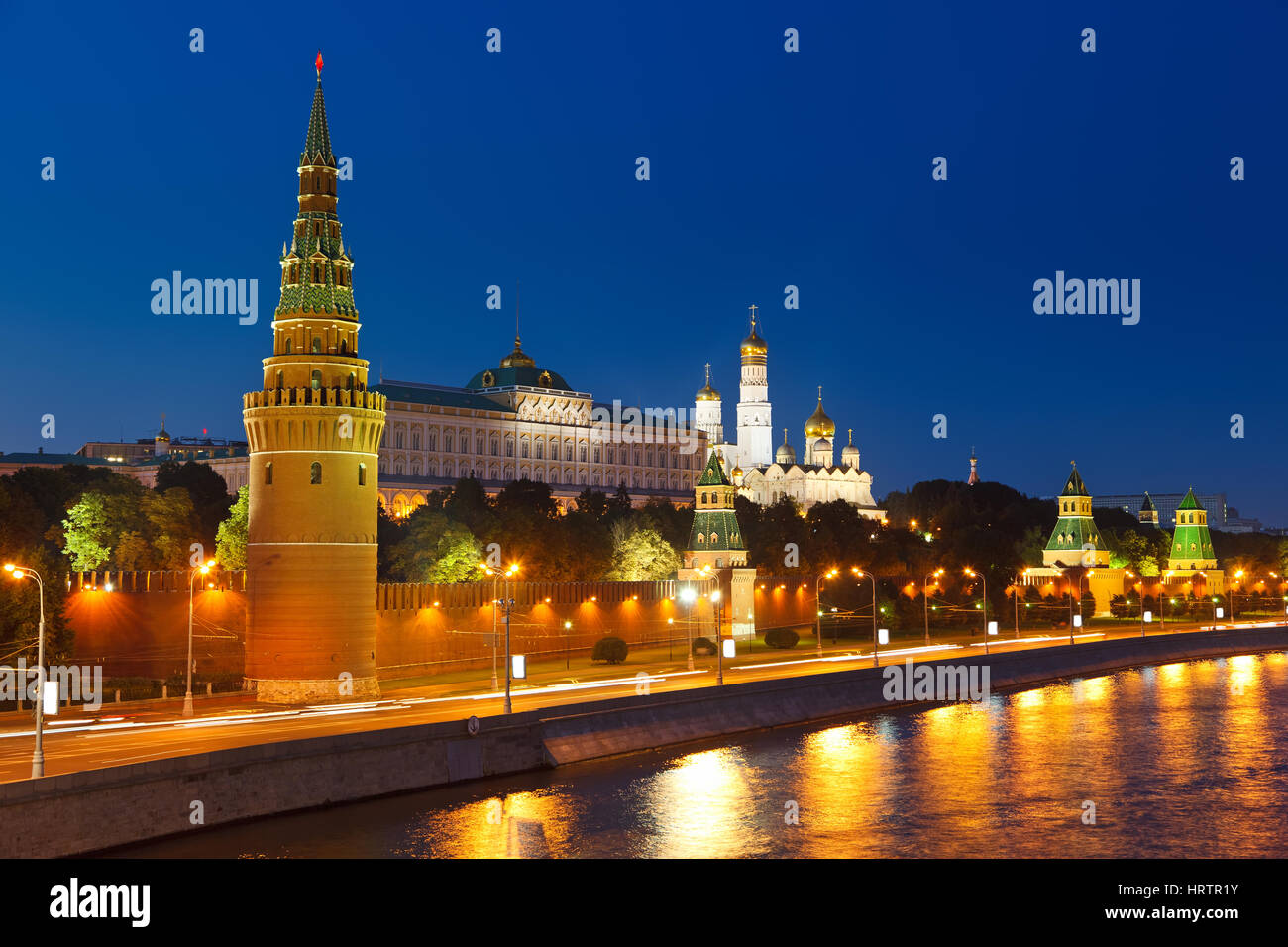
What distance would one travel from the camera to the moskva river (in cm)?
3666

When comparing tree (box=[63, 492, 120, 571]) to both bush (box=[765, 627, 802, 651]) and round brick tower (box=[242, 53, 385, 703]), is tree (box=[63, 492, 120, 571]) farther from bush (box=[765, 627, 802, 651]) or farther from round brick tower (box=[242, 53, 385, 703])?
bush (box=[765, 627, 802, 651])

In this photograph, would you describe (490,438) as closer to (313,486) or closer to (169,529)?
(169,529)

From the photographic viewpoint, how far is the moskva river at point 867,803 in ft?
120

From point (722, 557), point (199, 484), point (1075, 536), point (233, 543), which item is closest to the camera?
point (233, 543)

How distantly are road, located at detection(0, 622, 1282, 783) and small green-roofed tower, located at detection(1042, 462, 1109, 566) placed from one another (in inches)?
2769

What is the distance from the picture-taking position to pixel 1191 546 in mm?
149000

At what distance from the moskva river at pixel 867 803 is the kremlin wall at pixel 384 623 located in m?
19.1

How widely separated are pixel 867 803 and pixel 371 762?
14721 mm

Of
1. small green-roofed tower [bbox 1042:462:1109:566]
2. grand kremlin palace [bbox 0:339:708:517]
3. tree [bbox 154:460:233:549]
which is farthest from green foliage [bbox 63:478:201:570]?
small green-roofed tower [bbox 1042:462:1109:566]

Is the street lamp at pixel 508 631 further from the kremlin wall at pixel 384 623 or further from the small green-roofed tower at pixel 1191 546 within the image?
the small green-roofed tower at pixel 1191 546

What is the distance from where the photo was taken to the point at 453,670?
231 ft

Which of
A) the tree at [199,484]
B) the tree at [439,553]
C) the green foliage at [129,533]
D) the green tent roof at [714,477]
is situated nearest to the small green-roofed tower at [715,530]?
the green tent roof at [714,477]

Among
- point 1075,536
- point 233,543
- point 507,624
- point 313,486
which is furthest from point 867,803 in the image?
point 1075,536
